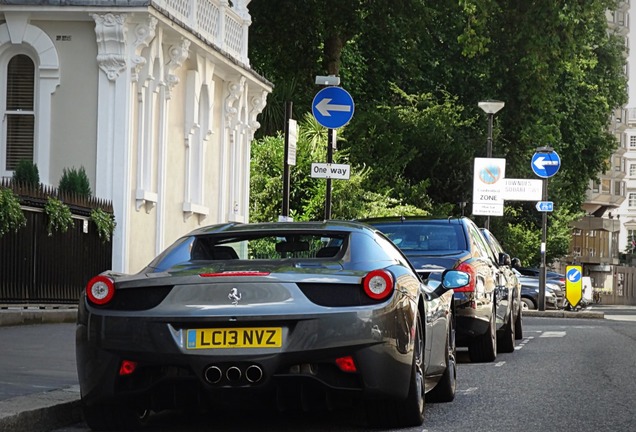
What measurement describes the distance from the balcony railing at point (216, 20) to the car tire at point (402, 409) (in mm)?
15951

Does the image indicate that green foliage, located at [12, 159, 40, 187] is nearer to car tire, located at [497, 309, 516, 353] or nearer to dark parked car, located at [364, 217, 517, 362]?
dark parked car, located at [364, 217, 517, 362]

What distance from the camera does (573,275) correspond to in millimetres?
46469

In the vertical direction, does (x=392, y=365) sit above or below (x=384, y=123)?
below

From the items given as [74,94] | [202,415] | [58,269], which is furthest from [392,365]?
[74,94]

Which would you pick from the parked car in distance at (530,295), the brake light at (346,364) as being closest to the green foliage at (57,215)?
the brake light at (346,364)

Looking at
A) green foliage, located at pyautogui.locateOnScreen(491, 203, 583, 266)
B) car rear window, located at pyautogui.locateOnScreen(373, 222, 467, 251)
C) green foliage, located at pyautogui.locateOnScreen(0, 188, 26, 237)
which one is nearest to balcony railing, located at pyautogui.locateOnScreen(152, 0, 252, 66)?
green foliage, located at pyautogui.locateOnScreen(0, 188, 26, 237)

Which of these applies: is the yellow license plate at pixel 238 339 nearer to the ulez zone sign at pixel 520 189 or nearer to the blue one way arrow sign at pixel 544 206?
the blue one way arrow sign at pixel 544 206

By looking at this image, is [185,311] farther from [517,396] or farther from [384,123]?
[384,123]

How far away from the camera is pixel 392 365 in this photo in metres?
8.73

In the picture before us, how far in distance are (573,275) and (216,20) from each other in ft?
64.4

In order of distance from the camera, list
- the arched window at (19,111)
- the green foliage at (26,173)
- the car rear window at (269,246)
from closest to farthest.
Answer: the car rear window at (269,246) → the green foliage at (26,173) → the arched window at (19,111)

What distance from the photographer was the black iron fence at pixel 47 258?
19297mm

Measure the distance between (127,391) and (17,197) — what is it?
10933mm

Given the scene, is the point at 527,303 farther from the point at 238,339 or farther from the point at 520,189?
the point at 238,339
